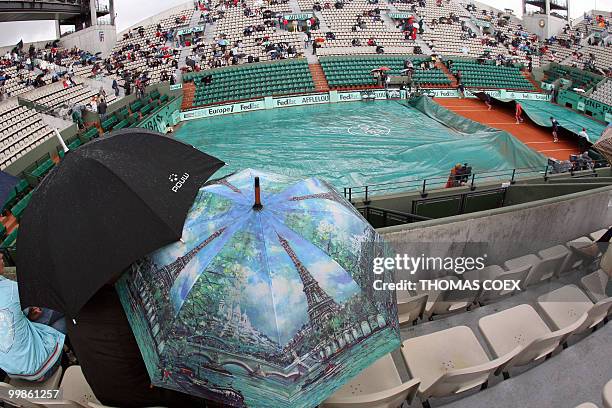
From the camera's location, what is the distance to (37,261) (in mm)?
2941

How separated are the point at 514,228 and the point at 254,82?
2096 centimetres

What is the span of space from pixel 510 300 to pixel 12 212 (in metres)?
11.7

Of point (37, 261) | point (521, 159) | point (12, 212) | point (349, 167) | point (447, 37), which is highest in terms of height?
point (447, 37)

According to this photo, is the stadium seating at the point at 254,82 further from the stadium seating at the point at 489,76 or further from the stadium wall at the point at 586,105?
the stadium wall at the point at 586,105

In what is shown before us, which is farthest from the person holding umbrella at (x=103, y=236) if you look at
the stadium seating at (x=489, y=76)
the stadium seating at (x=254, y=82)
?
the stadium seating at (x=489, y=76)

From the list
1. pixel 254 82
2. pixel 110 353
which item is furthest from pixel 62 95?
pixel 110 353

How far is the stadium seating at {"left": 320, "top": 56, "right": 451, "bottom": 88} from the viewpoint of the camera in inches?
1019

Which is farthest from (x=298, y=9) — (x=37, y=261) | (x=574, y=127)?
Answer: (x=37, y=261)

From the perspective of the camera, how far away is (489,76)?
27938 mm

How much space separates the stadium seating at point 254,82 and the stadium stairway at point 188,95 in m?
0.30

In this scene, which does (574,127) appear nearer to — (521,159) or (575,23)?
(521,159)

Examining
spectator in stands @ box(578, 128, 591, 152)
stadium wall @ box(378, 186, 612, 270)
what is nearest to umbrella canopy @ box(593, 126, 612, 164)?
stadium wall @ box(378, 186, 612, 270)

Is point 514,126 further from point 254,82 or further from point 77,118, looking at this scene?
point 77,118

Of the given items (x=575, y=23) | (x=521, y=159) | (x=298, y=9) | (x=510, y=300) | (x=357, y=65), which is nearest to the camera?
(x=510, y=300)
